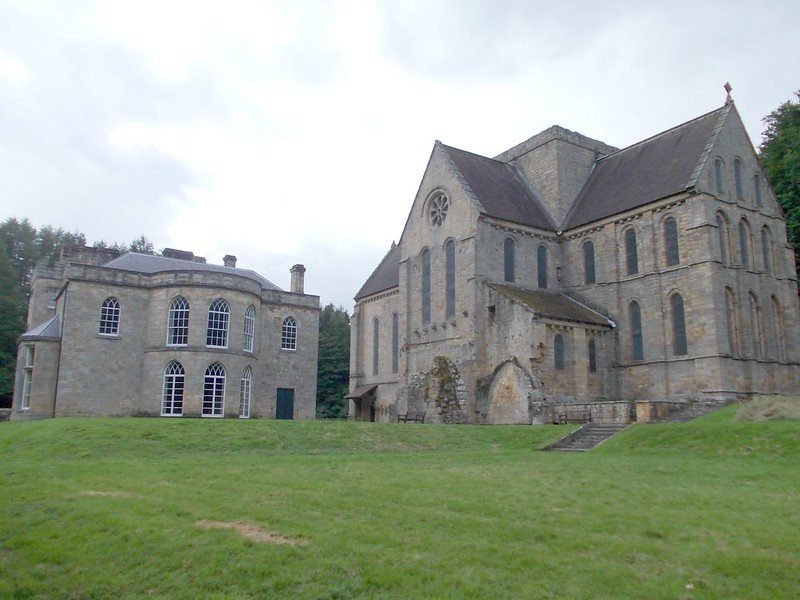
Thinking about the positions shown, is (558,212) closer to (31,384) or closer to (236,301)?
(236,301)

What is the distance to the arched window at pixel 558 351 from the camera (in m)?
32.3

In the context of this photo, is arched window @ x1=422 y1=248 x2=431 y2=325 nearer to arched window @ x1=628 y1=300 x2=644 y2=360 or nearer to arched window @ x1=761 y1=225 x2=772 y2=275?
arched window @ x1=628 y1=300 x2=644 y2=360

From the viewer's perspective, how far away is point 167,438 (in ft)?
66.4

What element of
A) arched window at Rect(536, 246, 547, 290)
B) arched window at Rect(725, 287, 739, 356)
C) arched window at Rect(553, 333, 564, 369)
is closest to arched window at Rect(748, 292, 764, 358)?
arched window at Rect(725, 287, 739, 356)

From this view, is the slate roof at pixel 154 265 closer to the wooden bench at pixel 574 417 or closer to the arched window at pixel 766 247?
the wooden bench at pixel 574 417

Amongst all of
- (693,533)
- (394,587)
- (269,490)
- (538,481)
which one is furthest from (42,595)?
(538,481)

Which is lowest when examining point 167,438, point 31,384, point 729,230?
point 167,438

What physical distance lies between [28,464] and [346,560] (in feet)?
38.8

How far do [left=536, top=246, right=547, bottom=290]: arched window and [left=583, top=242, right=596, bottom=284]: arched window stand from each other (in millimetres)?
2278

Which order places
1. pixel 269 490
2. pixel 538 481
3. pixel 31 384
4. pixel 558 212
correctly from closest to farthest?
pixel 269 490, pixel 538 481, pixel 31 384, pixel 558 212

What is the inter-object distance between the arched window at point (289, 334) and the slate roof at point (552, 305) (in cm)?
1485

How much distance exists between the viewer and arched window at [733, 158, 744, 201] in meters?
34.0

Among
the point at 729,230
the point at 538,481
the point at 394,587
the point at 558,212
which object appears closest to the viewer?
the point at 394,587

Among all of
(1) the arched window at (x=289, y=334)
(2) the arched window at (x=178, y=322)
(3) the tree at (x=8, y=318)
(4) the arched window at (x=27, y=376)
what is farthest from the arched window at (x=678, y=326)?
(3) the tree at (x=8, y=318)
